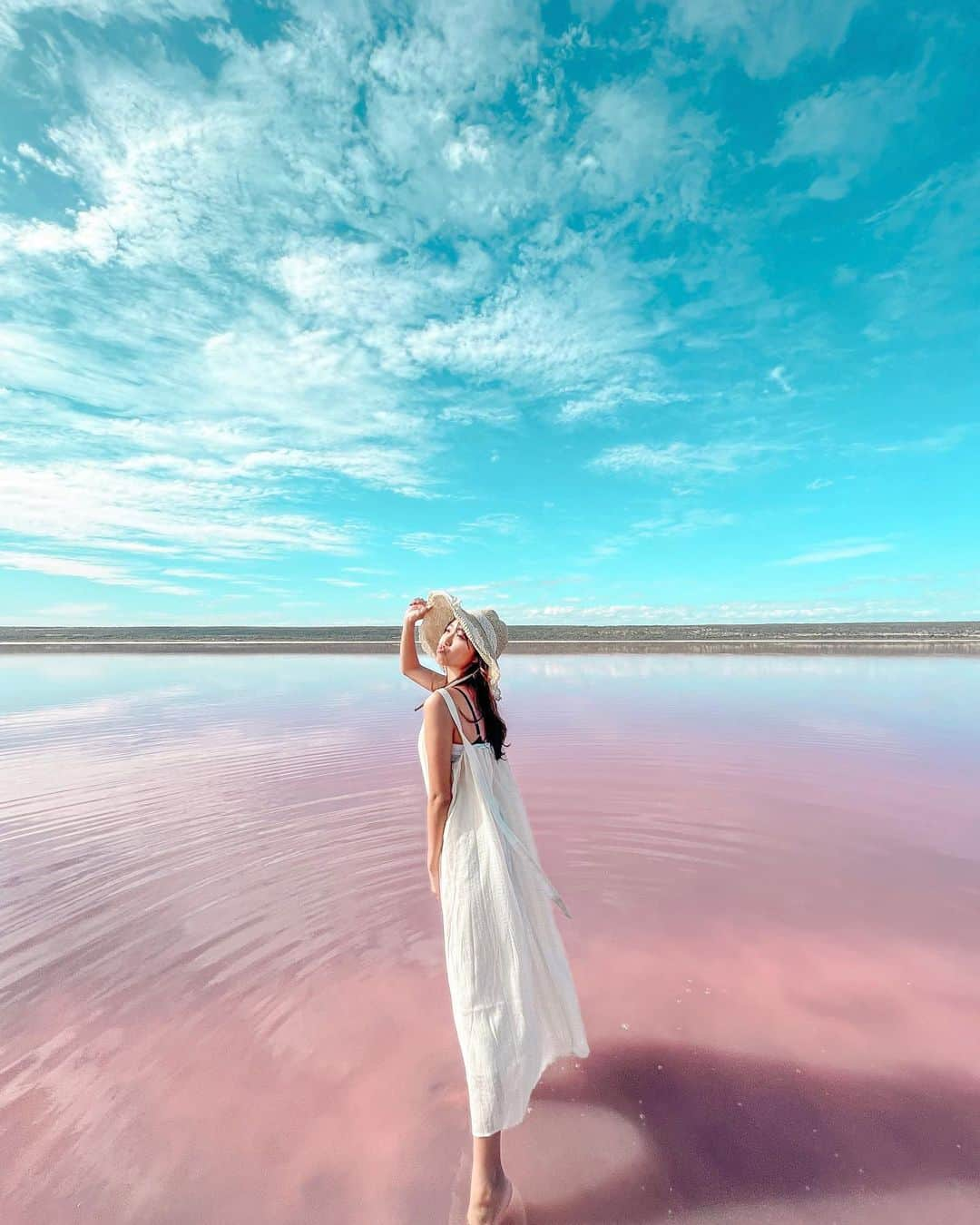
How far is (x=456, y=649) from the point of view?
2287 mm

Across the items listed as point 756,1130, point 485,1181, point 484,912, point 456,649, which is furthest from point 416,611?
point 756,1130

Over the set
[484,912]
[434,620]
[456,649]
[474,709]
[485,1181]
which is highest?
[434,620]

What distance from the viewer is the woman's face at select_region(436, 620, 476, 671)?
229 centimetres

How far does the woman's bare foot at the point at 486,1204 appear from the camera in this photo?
2.03 metres

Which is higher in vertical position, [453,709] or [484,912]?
[453,709]

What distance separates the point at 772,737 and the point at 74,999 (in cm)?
899

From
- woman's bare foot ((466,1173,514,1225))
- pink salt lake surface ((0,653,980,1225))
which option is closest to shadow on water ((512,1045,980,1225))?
pink salt lake surface ((0,653,980,1225))

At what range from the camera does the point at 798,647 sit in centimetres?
3130

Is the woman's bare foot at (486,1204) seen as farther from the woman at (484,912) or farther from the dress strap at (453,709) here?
the dress strap at (453,709)

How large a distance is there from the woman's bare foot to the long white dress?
0.72ft

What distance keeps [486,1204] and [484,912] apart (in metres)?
0.95

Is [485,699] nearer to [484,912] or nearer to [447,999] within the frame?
[484,912]

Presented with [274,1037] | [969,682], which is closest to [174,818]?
[274,1037]

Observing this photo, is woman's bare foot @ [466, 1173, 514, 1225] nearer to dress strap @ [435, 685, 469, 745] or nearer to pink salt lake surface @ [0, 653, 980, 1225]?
pink salt lake surface @ [0, 653, 980, 1225]
